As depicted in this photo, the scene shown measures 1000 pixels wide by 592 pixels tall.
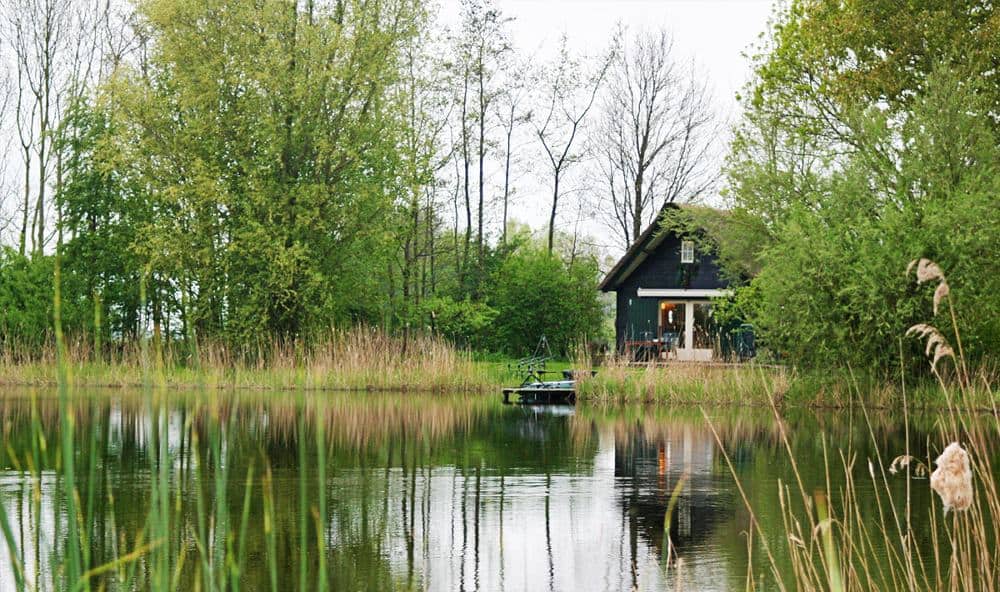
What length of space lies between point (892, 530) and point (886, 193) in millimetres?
15614

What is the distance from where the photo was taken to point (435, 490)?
11945 mm

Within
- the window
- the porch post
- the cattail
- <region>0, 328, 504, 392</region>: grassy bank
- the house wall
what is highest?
the window

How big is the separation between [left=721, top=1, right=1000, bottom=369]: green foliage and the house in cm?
937

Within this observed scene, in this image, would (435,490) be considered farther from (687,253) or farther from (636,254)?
(687,253)

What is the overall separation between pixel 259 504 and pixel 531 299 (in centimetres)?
2818

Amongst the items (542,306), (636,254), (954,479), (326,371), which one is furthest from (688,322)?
(954,479)

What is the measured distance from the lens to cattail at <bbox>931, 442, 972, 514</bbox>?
2.64 meters

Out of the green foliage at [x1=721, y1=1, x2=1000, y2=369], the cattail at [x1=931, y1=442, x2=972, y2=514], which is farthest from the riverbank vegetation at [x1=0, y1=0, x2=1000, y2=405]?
the cattail at [x1=931, y1=442, x2=972, y2=514]

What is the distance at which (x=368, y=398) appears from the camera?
81.9ft

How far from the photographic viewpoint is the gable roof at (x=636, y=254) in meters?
38.8

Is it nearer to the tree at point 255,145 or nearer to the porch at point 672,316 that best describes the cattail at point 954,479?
the tree at point 255,145

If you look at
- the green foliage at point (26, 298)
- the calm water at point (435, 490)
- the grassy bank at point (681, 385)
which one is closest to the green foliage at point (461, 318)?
the green foliage at point (26, 298)

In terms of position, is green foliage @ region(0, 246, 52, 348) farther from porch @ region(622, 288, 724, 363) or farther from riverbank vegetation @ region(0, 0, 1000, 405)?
porch @ region(622, 288, 724, 363)

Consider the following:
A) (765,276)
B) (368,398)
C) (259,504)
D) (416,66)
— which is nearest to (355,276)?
(416,66)
